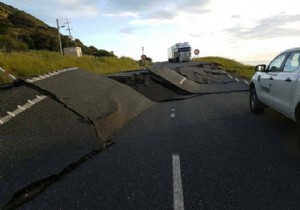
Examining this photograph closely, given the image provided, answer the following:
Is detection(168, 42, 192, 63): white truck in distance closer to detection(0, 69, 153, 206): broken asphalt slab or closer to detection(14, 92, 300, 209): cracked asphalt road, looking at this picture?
detection(0, 69, 153, 206): broken asphalt slab

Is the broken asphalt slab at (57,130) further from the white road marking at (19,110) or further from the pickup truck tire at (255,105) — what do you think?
the pickup truck tire at (255,105)

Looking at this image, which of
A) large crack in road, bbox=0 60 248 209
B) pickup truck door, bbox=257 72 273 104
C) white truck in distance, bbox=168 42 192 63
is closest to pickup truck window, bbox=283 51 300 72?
pickup truck door, bbox=257 72 273 104

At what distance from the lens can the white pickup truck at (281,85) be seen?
7077 millimetres

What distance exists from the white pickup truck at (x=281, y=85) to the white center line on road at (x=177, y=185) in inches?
95.2

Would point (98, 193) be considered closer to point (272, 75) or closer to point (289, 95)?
point (289, 95)

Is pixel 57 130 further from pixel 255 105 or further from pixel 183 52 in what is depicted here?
pixel 183 52

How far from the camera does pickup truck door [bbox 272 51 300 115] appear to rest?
7.28 meters

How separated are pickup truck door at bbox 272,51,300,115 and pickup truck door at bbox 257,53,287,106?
229 millimetres

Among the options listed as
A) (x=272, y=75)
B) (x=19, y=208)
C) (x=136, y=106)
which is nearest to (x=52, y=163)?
(x=19, y=208)

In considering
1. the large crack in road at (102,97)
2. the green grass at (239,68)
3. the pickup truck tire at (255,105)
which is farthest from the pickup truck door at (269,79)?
the green grass at (239,68)

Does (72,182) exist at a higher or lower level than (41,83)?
lower

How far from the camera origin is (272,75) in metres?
8.83

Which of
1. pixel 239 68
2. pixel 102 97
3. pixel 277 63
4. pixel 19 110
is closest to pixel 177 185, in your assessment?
pixel 19 110

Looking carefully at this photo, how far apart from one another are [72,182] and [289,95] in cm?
450
